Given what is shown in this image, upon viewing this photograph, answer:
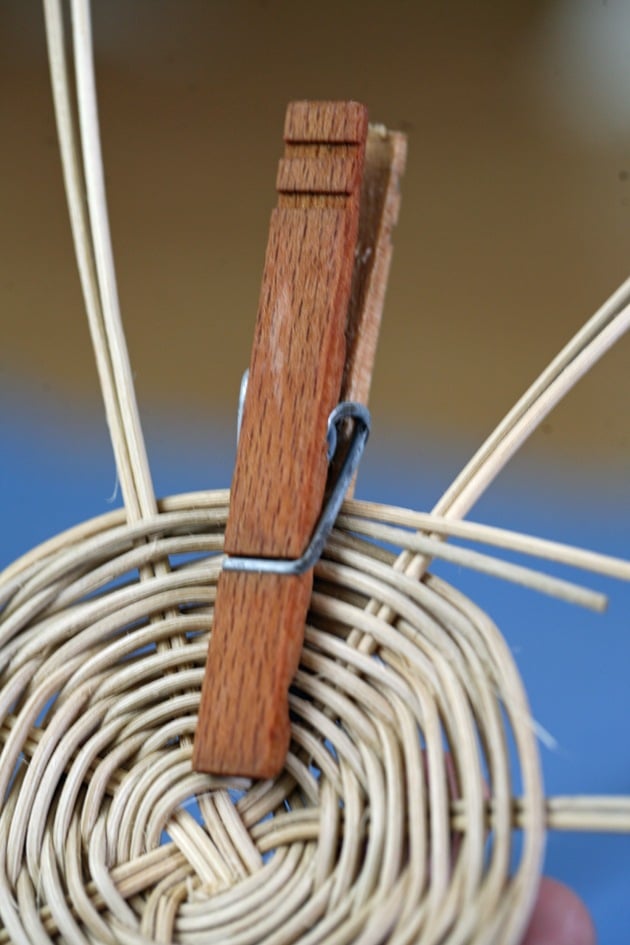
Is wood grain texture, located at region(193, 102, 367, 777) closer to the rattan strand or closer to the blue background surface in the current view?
the rattan strand

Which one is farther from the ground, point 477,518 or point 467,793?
point 477,518

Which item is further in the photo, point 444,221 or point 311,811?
point 444,221

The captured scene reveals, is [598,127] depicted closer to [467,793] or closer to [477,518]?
[477,518]

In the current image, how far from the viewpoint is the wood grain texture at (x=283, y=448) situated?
37 centimetres

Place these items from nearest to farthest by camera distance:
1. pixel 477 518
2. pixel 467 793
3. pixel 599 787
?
pixel 467 793 < pixel 599 787 < pixel 477 518

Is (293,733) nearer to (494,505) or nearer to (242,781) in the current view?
(242,781)

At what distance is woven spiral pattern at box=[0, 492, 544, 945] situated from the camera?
336mm

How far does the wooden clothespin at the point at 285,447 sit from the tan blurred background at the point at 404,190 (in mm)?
500

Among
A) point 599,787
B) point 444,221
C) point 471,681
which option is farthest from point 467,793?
point 444,221

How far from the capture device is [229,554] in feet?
1.23

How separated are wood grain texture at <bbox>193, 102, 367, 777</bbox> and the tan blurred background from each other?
0.50 meters

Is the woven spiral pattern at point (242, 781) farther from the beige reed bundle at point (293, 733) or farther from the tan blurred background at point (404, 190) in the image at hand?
the tan blurred background at point (404, 190)

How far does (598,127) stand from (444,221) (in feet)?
0.48

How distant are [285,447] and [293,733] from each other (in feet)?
0.36
